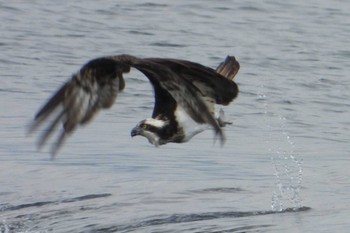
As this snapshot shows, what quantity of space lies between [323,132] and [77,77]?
4594 millimetres

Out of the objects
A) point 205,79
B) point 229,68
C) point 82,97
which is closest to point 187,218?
point 229,68

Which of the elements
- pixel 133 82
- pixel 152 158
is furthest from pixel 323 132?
pixel 133 82

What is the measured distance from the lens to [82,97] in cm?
693

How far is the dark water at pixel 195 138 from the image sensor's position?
862 cm

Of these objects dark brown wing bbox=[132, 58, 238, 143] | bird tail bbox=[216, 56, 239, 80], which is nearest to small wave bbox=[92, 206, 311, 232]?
bird tail bbox=[216, 56, 239, 80]

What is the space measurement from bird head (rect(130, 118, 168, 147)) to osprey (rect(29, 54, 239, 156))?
0.03m

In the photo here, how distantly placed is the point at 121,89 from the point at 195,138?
3.83 meters

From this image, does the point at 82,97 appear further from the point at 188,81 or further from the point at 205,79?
the point at 205,79

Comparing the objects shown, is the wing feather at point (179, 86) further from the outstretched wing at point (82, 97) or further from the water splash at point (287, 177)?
the water splash at point (287, 177)

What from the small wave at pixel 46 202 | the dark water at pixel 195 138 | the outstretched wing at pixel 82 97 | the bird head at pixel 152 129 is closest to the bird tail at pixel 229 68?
the bird head at pixel 152 129

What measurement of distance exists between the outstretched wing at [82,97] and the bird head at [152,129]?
568mm

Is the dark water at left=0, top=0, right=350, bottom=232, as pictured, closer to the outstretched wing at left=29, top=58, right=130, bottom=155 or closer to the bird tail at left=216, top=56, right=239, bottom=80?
the bird tail at left=216, top=56, right=239, bottom=80

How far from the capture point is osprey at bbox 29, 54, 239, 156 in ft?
22.0

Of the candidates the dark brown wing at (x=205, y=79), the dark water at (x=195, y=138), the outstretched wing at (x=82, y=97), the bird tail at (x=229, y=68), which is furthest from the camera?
the dark water at (x=195, y=138)
